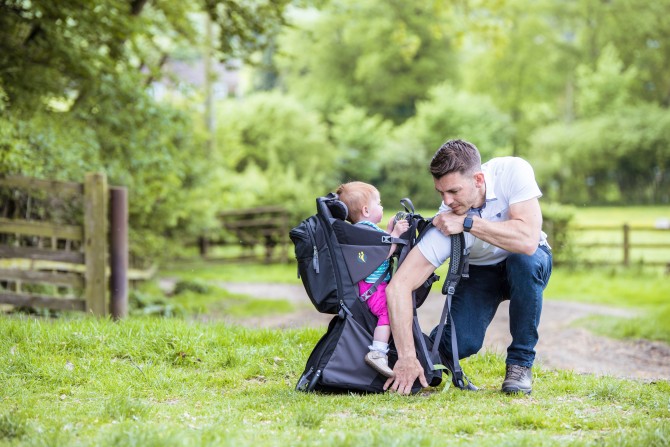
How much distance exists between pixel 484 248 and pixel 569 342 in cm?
668

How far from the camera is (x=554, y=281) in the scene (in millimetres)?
18156

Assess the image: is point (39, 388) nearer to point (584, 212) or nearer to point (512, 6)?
point (584, 212)

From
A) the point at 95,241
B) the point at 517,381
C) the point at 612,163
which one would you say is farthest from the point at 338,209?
the point at 612,163

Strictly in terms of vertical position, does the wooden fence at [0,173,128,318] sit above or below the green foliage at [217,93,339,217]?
below

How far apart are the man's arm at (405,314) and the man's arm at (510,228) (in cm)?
25

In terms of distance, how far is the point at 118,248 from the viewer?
8.85m

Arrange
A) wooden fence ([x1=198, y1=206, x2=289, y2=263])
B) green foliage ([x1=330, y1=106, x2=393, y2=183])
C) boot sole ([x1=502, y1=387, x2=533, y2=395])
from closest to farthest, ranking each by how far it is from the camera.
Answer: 1. boot sole ([x1=502, y1=387, x2=533, y2=395])
2. wooden fence ([x1=198, y1=206, x2=289, y2=263])
3. green foliage ([x1=330, y1=106, x2=393, y2=183])

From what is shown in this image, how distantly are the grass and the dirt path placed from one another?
1165mm

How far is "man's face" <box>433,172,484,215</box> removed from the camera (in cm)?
469

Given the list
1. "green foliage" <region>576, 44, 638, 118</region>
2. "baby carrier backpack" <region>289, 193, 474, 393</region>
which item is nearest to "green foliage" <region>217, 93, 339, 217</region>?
"green foliage" <region>576, 44, 638, 118</region>

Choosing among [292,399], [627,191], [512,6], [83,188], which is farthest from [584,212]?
[292,399]

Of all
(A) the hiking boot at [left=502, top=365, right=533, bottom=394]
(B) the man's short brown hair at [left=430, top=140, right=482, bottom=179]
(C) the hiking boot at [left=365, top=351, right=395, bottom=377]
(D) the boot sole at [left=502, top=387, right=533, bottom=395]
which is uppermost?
(B) the man's short brown hair at [left=430, top=140, right=482, bottom=179]

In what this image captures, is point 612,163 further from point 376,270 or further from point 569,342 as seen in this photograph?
point 376,270

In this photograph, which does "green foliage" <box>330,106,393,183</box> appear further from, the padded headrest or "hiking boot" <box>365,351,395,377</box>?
"hiking boot" <box>365,351,395,377</box>
